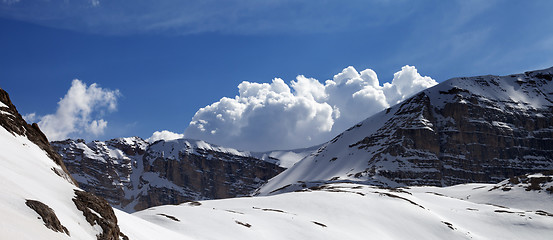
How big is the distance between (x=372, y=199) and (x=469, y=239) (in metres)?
18.3

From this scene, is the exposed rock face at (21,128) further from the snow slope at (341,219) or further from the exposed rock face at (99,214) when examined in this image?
the snow slope at (341,219)

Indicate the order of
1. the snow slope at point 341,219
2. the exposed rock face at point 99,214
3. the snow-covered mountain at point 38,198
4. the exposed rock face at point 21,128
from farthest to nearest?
the snow slope at point 341,219, the exposed rock face at point 21,128, the exposed rock face at point 99,214, the snow-covered mountain at point 38,198

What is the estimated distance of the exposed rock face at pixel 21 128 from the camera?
1145 inches

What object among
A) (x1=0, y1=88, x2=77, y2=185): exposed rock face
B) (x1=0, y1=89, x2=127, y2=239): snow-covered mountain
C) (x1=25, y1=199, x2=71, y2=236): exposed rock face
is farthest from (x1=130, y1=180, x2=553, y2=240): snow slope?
(x1=25, y1=199, x2=71, y2=236): exposed rock face

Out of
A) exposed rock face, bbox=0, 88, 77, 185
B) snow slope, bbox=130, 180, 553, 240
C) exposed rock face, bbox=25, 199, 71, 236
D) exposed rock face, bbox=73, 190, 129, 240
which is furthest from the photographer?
snow slope, bbox=130, 180, 553, 240

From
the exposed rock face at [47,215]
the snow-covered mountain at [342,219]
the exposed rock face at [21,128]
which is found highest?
the exposed rock face at [21,128]

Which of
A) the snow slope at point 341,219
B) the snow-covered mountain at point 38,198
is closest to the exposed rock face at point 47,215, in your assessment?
the snow-covered mountain at point 38,198

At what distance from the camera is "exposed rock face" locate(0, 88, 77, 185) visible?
95.4ft

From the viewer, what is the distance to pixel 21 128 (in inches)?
1200

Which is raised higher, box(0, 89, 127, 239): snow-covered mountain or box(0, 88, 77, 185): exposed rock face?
box(0, 88, 77, 185): exposed rock face

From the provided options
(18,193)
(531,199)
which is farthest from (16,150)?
(531,199)

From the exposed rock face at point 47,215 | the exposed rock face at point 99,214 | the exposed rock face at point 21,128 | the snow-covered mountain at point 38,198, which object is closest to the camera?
the snow-covered mountain at point 38,198

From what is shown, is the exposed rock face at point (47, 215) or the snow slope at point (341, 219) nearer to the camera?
the exposed rock face at point (47, 215)

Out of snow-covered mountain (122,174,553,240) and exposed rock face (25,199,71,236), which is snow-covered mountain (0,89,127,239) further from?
snow-covered mountain (122,174,553,240)
